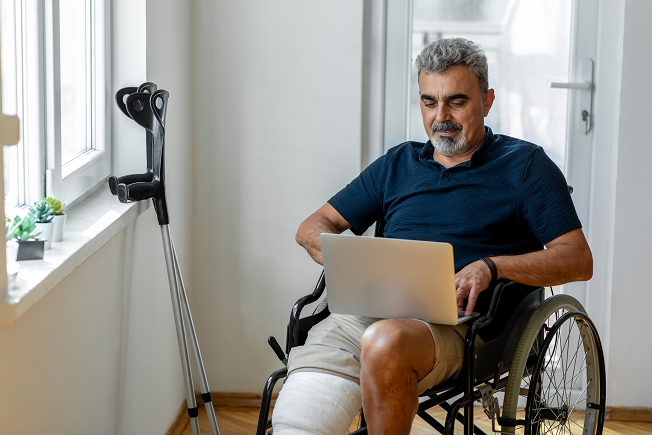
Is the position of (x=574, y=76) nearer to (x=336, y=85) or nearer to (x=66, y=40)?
(x=336, y=85)

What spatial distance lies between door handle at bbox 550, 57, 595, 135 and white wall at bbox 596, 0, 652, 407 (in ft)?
0.32

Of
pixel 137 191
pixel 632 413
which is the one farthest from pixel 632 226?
pixel 137 191

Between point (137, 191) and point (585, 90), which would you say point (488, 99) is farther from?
point (137, 191)

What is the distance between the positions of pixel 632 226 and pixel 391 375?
1.37 m

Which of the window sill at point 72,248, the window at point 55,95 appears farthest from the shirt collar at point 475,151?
the window at point 55,95

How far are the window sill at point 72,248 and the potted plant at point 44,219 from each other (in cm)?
2

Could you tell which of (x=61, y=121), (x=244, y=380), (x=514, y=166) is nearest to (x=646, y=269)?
(x=514, y=166)

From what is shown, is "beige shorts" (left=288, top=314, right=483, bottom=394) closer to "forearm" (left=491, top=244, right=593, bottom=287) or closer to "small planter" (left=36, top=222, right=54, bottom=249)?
"forearm" (left=491, top=244, right=593, bottom=287)

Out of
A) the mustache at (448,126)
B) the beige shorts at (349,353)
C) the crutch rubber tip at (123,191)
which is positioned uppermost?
the mustache at (448,126)

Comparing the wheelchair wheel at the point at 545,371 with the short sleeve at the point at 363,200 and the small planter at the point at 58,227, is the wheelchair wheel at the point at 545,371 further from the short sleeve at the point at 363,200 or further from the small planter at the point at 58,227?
the small planter at the point at 58,227

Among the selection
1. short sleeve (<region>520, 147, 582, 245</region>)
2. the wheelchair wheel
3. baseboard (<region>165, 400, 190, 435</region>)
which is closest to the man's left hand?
the wheelchair wheel

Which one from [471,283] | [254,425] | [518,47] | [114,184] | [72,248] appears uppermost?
[518,47]

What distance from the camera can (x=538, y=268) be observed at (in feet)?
5.43

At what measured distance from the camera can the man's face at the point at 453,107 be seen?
6.05 ft
